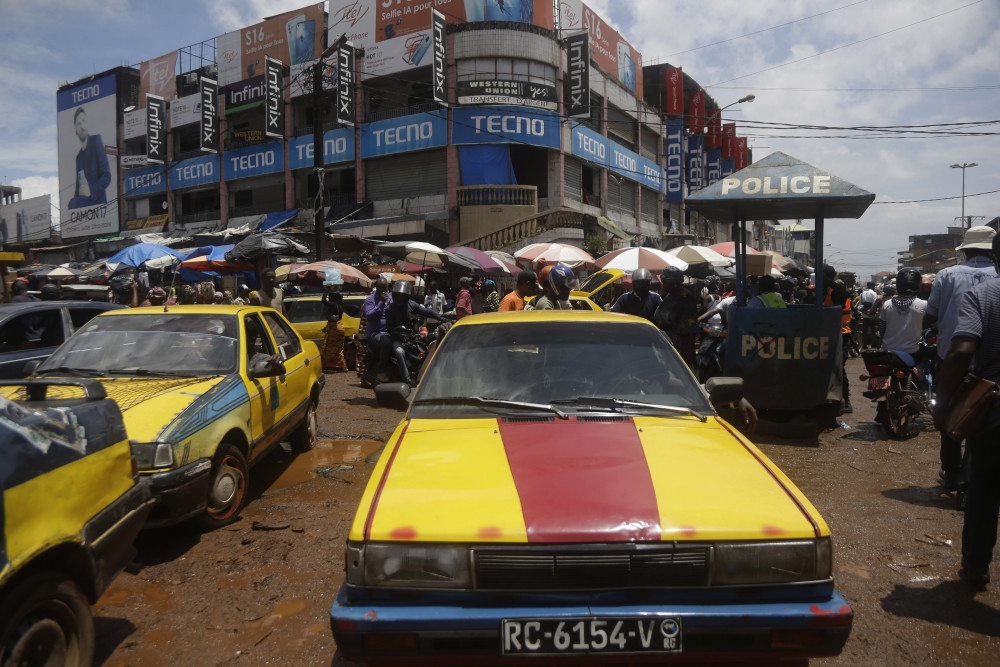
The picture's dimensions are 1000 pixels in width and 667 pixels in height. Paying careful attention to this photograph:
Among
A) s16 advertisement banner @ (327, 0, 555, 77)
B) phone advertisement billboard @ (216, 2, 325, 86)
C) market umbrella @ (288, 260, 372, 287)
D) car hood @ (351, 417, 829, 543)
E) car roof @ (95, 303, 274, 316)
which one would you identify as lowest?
car hood @ (351, 417, 829, 543)

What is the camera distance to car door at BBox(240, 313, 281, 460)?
4840mm

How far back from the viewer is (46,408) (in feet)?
8.30

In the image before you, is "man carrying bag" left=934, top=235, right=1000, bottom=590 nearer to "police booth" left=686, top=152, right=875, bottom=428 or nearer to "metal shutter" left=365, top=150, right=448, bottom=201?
"police booth" left=686, top=152, right=875, bottom=428

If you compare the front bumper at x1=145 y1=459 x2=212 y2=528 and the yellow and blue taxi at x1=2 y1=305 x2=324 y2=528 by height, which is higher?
the yellow and blue taxi at x1=2 y1=305 x2=324 y2=528

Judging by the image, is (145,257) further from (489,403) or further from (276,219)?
(276,219)

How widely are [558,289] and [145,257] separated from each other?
12857mm

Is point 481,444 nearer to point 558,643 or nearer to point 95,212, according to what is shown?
point 558,643

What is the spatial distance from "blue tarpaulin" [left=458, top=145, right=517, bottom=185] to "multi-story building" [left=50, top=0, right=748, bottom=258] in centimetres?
6

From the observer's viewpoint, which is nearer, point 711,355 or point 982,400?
point 982,400

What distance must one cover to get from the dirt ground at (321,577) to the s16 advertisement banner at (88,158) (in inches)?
1740

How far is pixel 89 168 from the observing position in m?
43.1

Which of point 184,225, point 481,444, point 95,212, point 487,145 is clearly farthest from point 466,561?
point 95,212

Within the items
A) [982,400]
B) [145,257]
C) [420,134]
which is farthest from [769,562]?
[420,134]

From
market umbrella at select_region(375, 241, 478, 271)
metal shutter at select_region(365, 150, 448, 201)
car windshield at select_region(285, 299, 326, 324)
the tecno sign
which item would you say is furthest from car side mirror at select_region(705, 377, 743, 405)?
metal shutter at select_region(365, 150, 448, 201)
